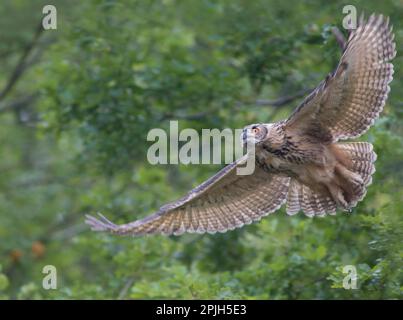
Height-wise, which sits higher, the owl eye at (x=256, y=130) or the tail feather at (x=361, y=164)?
the owl eye at (x=256, y=130)

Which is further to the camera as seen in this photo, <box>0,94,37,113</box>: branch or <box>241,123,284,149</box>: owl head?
<box>0,94,37,113</box>: branch

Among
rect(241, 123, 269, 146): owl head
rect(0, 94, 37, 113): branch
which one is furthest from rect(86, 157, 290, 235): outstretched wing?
rect(0, 94, 37, 113): branch

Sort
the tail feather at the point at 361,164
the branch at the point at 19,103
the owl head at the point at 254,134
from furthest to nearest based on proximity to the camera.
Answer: the branch at the point at 19,103 < the tail feather at the point at 361,164 < the owl head at the point at 254,134

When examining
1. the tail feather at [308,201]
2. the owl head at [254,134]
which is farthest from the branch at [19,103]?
the owl head at [254,134]

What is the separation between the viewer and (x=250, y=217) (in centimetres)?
926

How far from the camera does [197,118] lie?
11500mm

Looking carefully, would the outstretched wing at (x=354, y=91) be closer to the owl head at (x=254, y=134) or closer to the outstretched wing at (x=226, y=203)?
the owl head at (x=254, y=134)

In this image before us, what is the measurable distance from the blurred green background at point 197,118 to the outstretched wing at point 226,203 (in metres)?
0.44

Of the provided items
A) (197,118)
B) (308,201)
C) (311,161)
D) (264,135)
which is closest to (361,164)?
(311,161)

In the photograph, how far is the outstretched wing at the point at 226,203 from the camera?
29.1 feet

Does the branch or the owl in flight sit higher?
the branch

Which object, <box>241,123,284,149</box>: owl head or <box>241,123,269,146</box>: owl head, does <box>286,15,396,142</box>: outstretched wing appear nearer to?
<box>241,123,284,149</box>: owl head

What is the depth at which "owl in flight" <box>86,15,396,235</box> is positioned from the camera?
318 inches
